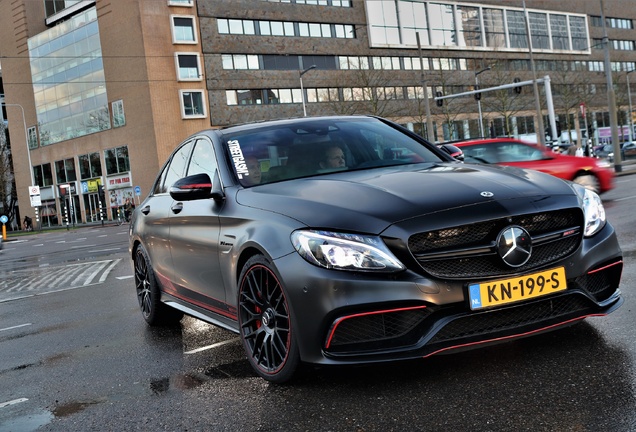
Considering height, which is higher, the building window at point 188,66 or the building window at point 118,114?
the building window at point 188,66

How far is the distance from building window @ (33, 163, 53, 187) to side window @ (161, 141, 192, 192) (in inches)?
2450

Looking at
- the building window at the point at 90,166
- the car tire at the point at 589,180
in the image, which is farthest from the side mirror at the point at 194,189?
the building window at the point at 90,166

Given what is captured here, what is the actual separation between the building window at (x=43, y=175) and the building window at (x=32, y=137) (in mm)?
1965

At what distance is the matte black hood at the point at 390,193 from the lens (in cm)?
351

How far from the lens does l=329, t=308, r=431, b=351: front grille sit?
3.36 m

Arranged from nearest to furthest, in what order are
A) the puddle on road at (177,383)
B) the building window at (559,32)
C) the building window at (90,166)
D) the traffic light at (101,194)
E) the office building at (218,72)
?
the puddle on road at (177,383) → the office building at (218,72) → the traffic light at (101,194) → the building window at (90,166) → the building window at (559,32)

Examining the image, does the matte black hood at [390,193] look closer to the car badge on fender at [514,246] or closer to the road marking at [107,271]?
the car badge on fender at [514,246]

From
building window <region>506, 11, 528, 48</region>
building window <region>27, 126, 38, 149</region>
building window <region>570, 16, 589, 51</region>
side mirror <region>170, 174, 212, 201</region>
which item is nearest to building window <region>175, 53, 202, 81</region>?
building window <region>27, 126, 38, 149</region>

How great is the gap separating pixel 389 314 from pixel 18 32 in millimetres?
69066

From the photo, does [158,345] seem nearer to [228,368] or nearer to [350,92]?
[228,368]

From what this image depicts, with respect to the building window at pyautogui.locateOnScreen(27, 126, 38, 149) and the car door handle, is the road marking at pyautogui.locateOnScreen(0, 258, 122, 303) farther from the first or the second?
the building window at pyautogui.locateOnScreen(27, 126, 38, 149)

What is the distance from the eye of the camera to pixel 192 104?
52656mm

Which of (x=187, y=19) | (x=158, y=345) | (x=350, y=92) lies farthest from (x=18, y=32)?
(x=158, y=345)

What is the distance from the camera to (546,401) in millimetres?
3150
